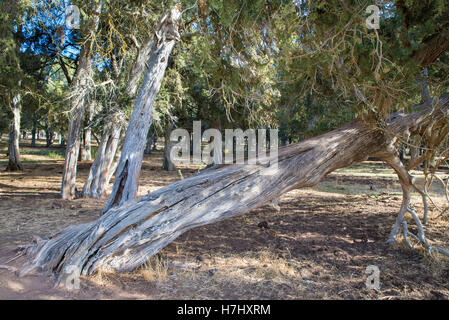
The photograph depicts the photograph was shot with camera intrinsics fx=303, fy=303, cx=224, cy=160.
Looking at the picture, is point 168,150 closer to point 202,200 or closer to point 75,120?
point 75,120

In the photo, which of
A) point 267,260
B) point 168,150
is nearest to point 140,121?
point 267,260

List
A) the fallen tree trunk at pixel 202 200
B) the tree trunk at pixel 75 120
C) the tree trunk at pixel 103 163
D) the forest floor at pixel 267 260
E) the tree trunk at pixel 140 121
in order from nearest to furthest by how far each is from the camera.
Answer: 1. the forest floor at pixel 267 260
2. the fallen tree trunk at pixel 202 200
3. the tree trunk at pixel 140 121
4. the tree trunk at pixel 75 120
5. the tree trunk at pixel 103 163

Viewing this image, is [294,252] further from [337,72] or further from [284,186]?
[337,72]

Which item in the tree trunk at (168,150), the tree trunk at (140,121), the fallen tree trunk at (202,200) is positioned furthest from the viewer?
the tree trunk at (168,150)

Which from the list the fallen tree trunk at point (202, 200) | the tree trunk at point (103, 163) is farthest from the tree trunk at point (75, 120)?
the fallen tree trunk at point (202, 200)

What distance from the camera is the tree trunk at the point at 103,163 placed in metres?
8.80

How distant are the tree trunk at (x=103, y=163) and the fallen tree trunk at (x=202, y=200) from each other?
15.7 ft

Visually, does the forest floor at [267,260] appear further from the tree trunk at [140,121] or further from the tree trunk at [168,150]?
the tree trunk at [168,150]

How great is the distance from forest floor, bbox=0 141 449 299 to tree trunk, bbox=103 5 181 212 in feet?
4.19

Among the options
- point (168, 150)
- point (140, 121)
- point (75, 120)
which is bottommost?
point (168, 150)

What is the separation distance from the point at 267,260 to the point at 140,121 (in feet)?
10.5

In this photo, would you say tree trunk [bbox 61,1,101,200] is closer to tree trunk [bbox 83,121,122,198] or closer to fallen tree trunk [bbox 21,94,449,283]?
tree trunk [bbox 83,121,122,198]

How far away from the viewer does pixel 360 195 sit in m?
9.89

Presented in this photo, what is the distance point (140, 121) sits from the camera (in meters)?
5.45
